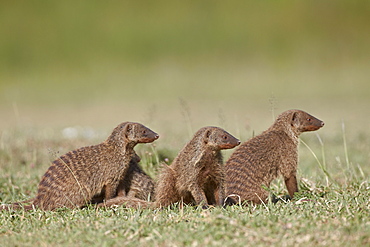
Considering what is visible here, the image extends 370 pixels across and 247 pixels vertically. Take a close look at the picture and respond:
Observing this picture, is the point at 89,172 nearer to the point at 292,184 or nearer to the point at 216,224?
the point at 216,224

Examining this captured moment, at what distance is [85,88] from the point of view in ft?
61.8

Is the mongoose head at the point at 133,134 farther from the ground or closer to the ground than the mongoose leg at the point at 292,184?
farther from the ground

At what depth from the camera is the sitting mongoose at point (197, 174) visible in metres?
3.69

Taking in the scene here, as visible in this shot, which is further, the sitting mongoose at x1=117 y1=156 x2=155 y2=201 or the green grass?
the sitting mongoose at x1=117 y1=156 x2=155 y2=201

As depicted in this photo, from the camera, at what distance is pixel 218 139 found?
12.1 ft

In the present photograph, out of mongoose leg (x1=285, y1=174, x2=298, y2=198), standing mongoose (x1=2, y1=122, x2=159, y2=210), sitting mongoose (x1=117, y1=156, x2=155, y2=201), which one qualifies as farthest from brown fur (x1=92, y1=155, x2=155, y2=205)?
mongoose leg (x1=285, y1=174, x2=298, y2=198)

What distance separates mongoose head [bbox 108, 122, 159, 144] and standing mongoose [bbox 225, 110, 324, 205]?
26.3 inches

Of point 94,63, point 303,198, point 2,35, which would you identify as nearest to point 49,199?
point 303,198

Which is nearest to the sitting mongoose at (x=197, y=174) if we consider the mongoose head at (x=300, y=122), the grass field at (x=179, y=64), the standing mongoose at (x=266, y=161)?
the standing mongoose at (x=266, y=161)

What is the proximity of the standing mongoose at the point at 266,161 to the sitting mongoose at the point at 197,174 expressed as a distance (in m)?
0.16

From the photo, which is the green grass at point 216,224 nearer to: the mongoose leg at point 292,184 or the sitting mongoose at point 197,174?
the mongoose leg at point 292,184

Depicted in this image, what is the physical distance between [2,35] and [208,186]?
1896cm

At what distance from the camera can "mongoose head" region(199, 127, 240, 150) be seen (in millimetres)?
3650

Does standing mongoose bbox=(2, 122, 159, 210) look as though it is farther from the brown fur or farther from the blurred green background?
Result: the blurred green background
